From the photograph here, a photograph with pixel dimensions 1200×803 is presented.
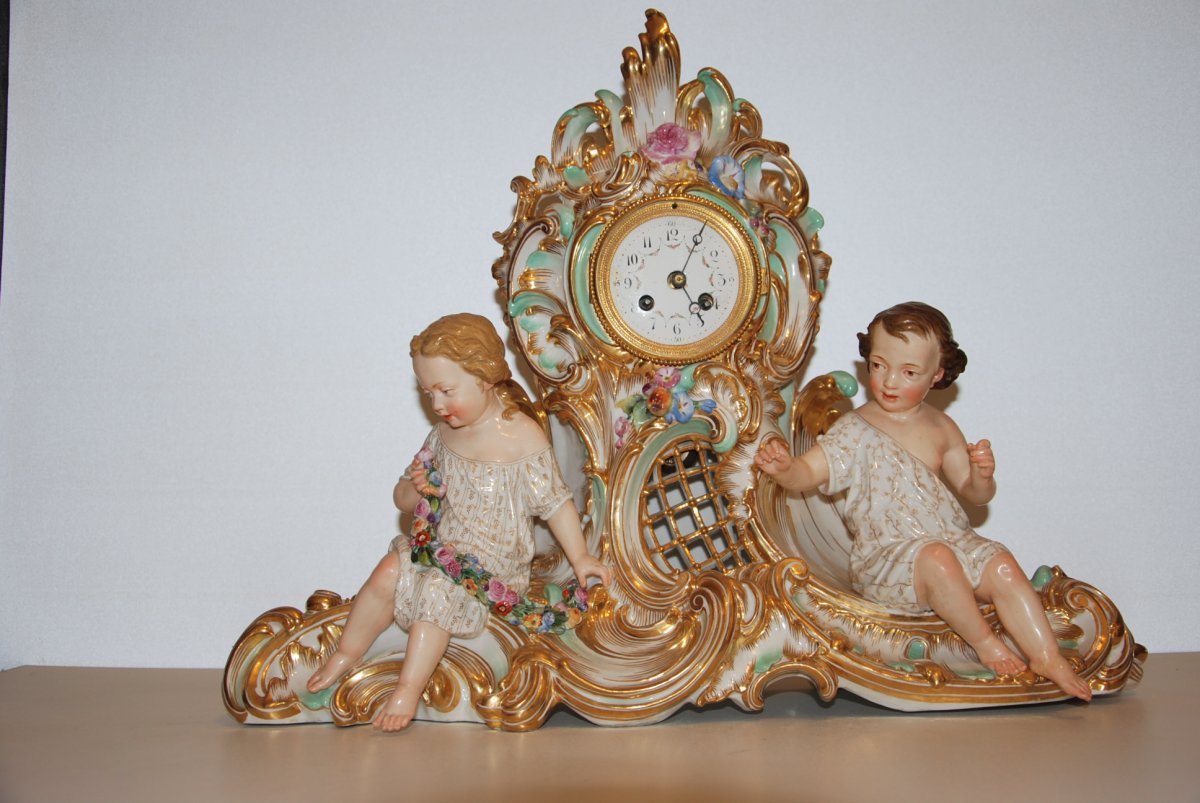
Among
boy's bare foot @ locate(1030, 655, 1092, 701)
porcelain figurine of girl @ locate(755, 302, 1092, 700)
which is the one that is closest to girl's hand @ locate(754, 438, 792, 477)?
porcelain figurine of girl @ locate(755, 302, 1092, 700)

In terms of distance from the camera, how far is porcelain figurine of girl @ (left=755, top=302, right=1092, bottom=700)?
2467 millimetres

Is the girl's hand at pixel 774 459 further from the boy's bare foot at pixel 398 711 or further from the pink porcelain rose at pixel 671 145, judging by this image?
the boy's bare foot at pixel 398 711

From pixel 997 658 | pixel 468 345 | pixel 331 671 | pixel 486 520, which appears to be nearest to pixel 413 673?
pixel 331 671

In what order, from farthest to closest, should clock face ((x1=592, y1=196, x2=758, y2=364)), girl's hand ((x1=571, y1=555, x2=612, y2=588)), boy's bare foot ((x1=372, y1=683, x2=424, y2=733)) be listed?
clock face ((x1=592, y1=196, x2=758, y2=364)), girl's hand ((x1=571, y1=555, x2=612, y2=588)), boy's bare foot ((x1=372, y1=683, x2=424, y2=733))

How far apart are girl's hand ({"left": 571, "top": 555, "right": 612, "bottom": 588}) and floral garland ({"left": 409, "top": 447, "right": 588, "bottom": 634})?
0.03 metres

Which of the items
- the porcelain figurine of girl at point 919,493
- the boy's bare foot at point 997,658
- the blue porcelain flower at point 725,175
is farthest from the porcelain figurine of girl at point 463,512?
the boy's bare foot at point 997,658

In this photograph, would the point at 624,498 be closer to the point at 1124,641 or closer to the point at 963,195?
the point at 1124,641

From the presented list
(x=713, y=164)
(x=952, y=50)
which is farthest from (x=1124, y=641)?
(x=952, y=50)

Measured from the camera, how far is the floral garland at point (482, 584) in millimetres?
2498

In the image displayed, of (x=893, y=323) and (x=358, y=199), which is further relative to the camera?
(x=358, y=199)

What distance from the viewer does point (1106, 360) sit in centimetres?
346

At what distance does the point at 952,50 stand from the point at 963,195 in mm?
428

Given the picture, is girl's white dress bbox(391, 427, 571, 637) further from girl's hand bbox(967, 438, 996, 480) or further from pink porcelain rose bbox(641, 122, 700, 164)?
girl's hand bbox(967, 438, 996, 480)

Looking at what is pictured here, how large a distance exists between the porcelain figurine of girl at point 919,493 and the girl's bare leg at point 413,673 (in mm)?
807
